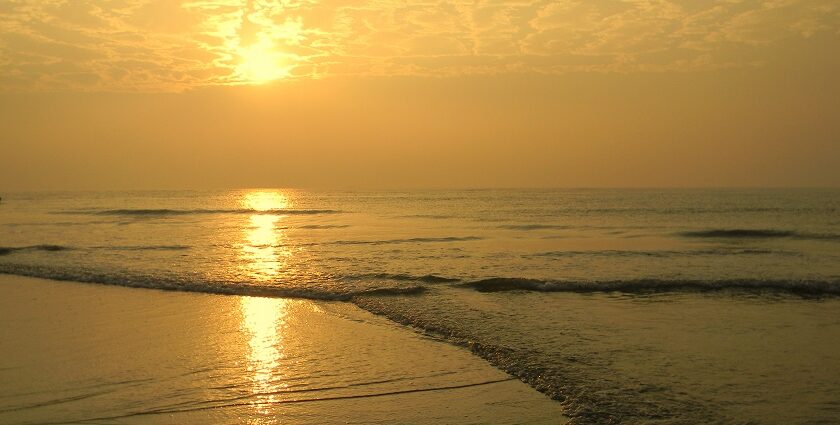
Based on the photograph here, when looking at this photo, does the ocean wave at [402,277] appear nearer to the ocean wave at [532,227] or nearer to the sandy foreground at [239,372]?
the sandy foreground at [239,372]

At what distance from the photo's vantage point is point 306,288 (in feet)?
50.8

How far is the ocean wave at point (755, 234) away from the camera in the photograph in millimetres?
33344

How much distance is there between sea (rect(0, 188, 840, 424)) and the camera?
722 centimetres

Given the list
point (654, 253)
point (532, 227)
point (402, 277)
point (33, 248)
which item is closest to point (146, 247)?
point (33, 248)

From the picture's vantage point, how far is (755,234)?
117ft

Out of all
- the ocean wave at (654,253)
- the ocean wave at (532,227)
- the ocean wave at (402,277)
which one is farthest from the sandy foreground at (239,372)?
the ocean wave at (532,227)

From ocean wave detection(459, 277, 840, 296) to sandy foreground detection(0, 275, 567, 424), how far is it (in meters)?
4.86

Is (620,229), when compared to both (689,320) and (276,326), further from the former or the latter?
(276,326)

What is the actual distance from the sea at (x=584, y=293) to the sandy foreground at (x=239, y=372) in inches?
27.5

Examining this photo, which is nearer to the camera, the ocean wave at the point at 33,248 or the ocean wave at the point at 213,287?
the ocean wave at the point at 213,287

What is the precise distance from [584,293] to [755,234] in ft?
82.8

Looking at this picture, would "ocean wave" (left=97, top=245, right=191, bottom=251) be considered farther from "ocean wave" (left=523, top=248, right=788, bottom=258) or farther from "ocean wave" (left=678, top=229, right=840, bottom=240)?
"ocean wave" (left=678, top=229, right=840, bottom=240)

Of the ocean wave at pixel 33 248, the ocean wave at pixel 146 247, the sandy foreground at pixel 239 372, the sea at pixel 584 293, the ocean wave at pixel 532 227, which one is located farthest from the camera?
the ocean wave at pixel 532 227

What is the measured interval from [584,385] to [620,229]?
3144cm
